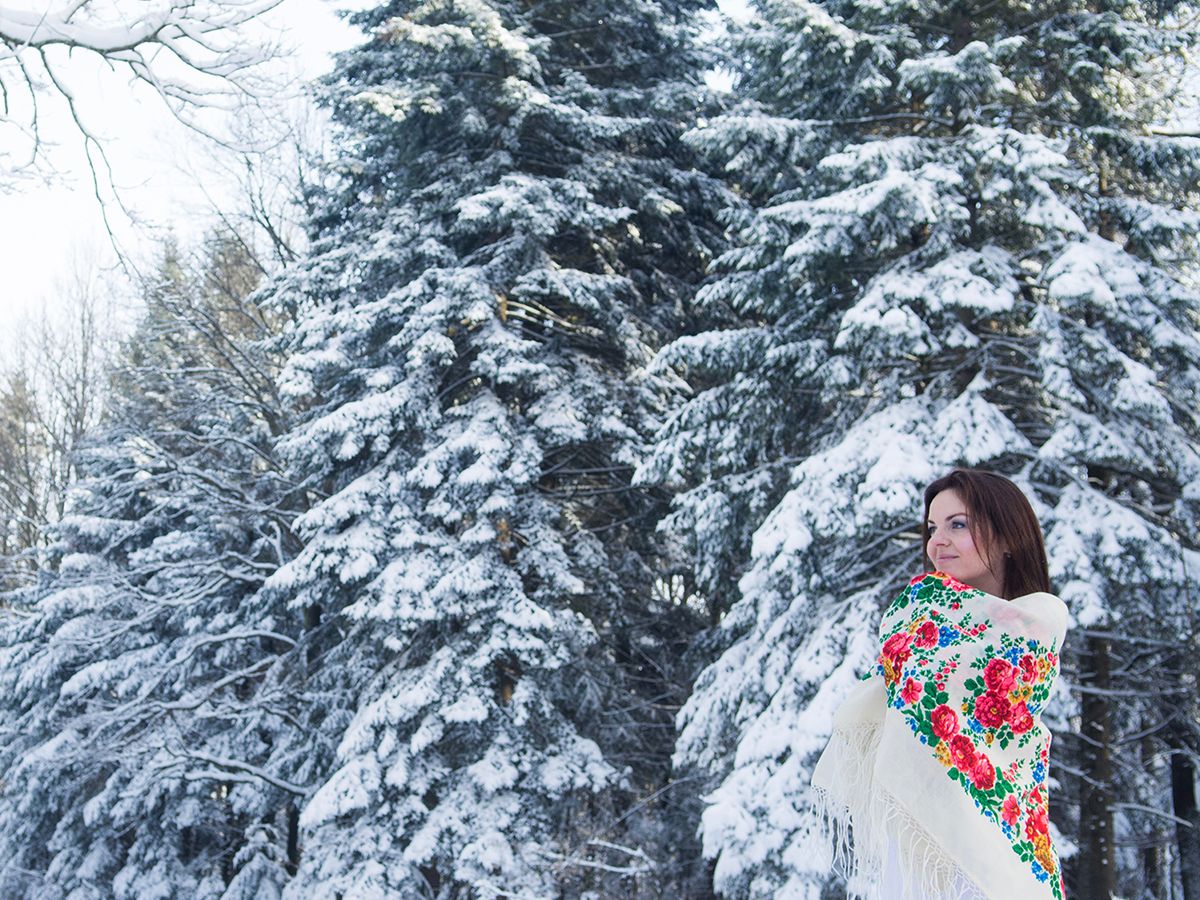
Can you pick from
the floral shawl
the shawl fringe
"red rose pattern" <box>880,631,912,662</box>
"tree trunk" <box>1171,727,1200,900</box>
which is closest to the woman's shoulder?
the floral shawl

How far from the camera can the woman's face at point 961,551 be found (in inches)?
98.7

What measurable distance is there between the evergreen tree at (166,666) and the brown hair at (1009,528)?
11353 mm

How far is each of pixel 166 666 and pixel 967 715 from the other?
13.5 m

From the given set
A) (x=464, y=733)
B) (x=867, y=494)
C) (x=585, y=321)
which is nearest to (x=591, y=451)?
(x=585, y=321)

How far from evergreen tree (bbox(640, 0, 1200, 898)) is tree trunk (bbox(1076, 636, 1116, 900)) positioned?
0.09ft

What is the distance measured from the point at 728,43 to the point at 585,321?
3820 mm

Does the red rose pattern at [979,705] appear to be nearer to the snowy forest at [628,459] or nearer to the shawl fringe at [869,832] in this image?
the shawl fringe at [869,832]

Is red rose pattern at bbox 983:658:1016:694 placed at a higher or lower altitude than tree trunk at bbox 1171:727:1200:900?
lower

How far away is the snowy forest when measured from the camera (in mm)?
7988

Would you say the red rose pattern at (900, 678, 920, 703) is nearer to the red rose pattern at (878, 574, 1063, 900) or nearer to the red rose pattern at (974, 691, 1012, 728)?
the red rose pattern at (878, 574, 1063, 900)

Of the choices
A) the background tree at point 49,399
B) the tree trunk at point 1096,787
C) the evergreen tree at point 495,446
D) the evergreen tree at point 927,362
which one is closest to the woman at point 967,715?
the evergreen tree at point 927,362

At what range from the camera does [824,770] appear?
108 inches

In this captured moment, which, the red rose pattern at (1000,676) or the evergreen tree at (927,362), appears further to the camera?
the evergreen tree at (927,362)

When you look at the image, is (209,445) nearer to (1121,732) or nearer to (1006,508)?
(1121,732)
